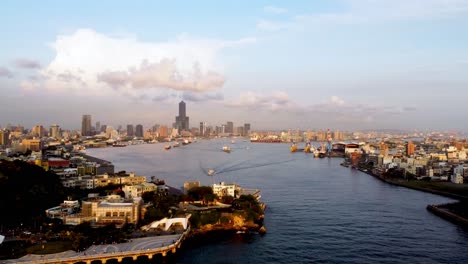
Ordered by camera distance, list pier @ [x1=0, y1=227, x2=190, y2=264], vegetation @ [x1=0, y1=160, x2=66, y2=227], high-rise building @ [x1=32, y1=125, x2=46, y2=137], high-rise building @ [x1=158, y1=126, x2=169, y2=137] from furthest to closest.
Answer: high-rise building @ [x1=158, y1=126, x2=169, y2=137], high-rise building @ [x1=32, y1=125, x2=46, y2=137], vegetation @ [x1=0, y1=160, x2=66, y2=227], pier @ [x1=0, y1=227, x2=190, y2=264]

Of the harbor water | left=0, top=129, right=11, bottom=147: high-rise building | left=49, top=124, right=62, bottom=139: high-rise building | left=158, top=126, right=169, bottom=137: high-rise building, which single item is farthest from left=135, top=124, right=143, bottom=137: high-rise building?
the harbor water

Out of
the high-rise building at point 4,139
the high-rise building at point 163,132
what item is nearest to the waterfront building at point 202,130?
the high-rise building at point 163,132

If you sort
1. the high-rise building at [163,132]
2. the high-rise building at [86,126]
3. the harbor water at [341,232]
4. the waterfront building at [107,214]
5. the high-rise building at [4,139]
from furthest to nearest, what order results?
the high-rise building at [163,132] < the high-rise building at [86,126] < the high-rise building at [4,139] < the waterfront building at [107,214] < the harbor water at [341,232]

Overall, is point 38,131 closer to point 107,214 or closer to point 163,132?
point 163,132

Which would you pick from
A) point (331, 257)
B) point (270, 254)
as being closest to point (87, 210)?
point (270, 254)

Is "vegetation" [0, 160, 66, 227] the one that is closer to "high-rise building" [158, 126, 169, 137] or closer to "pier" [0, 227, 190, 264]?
"pier" [0, 227, 190, 264]

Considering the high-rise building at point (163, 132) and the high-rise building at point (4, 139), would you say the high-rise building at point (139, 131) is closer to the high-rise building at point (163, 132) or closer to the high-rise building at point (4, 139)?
the high-rise building at point (163, 132)

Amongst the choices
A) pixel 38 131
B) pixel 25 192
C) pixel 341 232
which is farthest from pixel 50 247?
pixel 38 131

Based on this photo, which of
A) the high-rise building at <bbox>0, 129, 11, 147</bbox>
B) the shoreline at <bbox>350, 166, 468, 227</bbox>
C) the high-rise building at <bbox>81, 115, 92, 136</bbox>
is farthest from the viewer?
the high-rise building at <bbox>81, 115, 92, 136</bbox>
